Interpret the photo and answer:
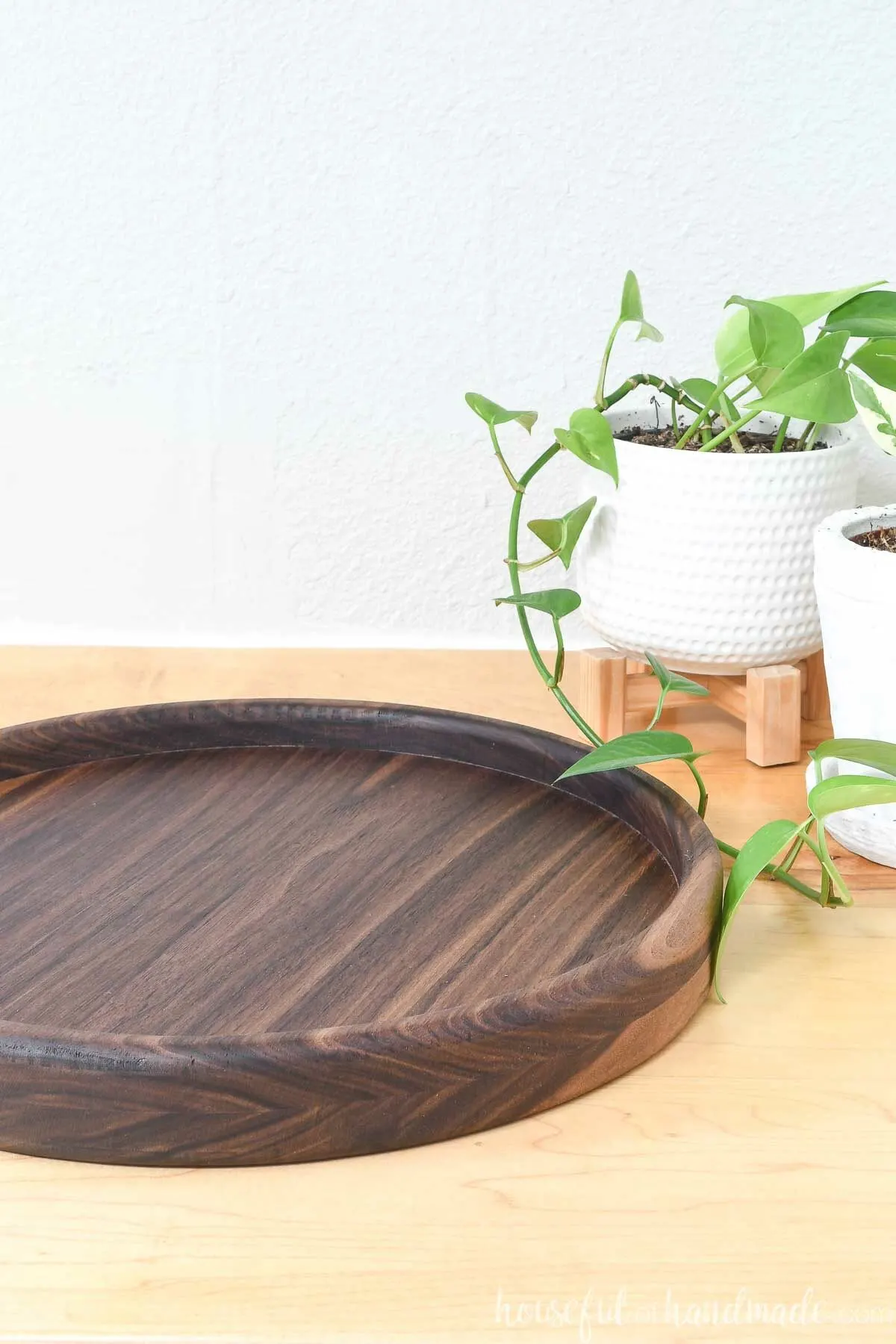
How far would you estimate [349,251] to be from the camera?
98 cm

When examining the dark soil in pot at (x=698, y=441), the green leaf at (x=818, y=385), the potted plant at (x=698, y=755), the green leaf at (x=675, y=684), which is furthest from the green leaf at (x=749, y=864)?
the dark soil in pot at (x=698, y=441)

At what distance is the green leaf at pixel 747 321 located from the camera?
0.71 metres

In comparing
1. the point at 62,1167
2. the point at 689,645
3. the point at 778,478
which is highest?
the point at 778,478

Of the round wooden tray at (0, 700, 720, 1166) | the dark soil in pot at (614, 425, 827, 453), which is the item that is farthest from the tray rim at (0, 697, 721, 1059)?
the dark soil in pot at (614, 425, 827, 453)

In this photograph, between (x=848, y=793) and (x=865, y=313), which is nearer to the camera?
(x=848, y=793)

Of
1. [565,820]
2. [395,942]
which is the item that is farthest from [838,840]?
[395,942]

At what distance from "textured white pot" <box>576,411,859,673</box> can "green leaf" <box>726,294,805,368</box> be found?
0.08 m

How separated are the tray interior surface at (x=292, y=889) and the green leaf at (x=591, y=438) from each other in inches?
7.5

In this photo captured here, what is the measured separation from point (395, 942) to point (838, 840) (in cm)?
27

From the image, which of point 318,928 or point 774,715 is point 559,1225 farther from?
point 774,715

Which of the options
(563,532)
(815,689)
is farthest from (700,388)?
(815,689)

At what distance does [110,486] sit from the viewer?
104 centimetres

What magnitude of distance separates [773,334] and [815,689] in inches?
12.9

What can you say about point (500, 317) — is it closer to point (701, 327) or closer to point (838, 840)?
point (701, 327)
